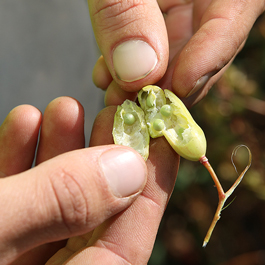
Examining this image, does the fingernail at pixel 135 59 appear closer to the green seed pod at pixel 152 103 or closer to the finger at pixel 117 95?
the green seed pod at pixel 152 103

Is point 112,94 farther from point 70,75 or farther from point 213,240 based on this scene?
point 213,240

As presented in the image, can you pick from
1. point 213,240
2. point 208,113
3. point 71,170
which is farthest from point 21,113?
point 213,240

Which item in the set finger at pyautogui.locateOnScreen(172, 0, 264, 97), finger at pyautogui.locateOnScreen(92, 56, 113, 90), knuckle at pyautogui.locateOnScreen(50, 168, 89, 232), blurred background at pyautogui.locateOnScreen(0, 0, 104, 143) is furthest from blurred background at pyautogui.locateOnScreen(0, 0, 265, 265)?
knuckle at pyautogui.locateOnScreen(50, 168, 89, 232)

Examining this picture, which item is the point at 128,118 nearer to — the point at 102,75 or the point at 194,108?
the point at 102,75

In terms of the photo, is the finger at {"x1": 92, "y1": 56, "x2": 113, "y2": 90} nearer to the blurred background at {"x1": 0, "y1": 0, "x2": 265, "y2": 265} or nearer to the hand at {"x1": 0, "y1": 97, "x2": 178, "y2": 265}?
the hand at {"x1": 0, "y1": 97, "x2": 178, "y2": 265}

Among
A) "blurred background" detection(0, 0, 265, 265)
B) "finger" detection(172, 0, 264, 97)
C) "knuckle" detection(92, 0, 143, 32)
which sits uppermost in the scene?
"knuckle" detection(92, 0, 143, 32)

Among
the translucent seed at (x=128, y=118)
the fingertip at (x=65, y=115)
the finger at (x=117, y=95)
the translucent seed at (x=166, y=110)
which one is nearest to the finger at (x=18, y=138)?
the fingertip at (x=65, y=115)
